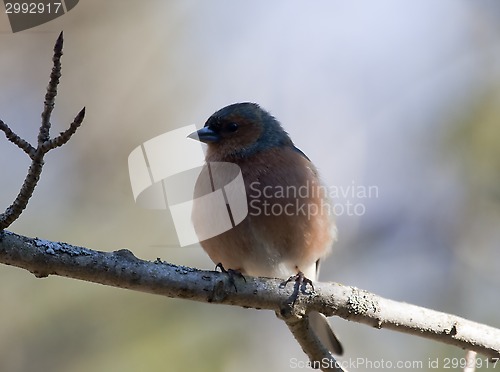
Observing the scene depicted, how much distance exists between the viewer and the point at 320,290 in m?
4.20

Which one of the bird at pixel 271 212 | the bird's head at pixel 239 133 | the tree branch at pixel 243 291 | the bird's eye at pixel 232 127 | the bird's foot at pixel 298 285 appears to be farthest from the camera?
the bird's eye at pixel 232 127

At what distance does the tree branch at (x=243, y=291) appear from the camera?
10.6 ft

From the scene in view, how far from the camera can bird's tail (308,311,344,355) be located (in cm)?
528

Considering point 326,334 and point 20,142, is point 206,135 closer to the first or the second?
point 326,334

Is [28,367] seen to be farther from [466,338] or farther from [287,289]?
[466,338]

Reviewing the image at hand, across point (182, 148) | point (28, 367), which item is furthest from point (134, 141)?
point (28, 367)

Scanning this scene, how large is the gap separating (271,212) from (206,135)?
108cm

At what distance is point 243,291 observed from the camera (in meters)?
3.86

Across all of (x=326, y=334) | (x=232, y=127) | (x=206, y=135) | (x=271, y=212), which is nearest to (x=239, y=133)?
(x=232, y=127)

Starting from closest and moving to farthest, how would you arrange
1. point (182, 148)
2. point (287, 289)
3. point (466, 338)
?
point (287, 289)
point (466, 338)
point (182, 148)

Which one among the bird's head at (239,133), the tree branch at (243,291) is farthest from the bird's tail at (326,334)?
the bird's head at (239,133)

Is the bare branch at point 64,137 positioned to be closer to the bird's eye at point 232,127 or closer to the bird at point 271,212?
the bird at point 271,212

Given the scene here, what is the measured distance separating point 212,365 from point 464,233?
10.7ft

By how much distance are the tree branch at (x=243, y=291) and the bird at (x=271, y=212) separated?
1.28 feet
